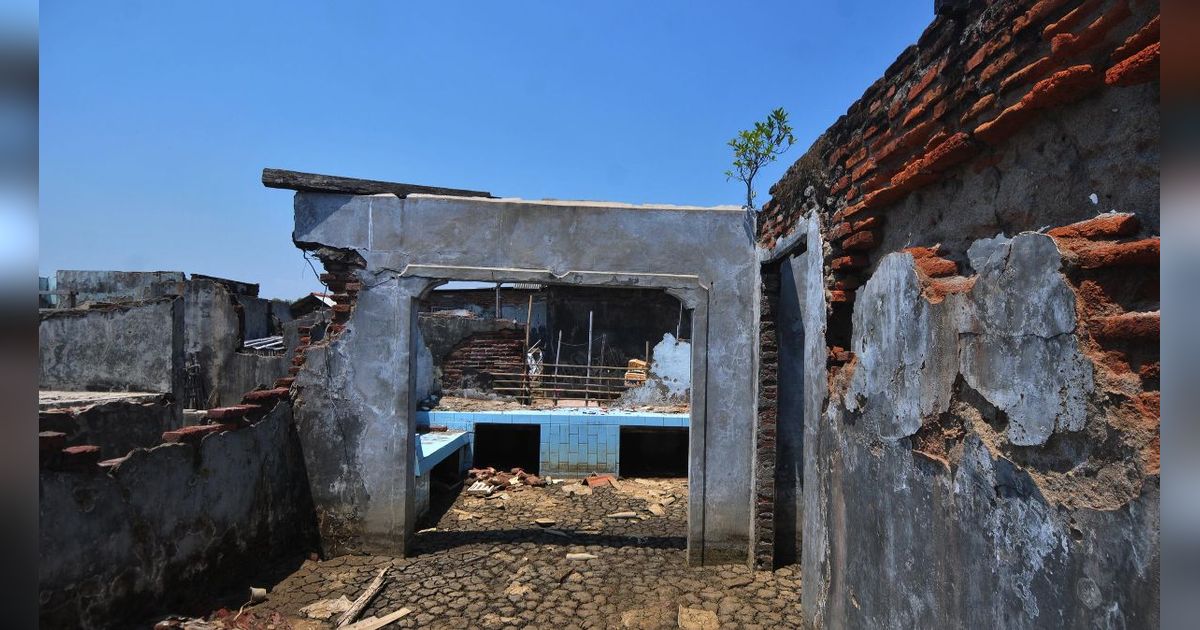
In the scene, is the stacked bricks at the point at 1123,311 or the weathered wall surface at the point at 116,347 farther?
the weathered wall surface at the point at 116,347

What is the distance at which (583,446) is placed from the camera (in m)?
8.61

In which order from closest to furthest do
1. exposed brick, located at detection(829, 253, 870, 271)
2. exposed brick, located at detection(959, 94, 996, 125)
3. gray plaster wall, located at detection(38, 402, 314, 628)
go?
1. exposed brick, located at detection(959, 94, 996, 125)
2. exposed brick, located at detection(829, 253, 870, 271)
3. gray plaster wall, located at detection(38, 402, 314, 628)

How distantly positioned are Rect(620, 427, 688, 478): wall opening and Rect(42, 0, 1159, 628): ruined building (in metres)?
3.87

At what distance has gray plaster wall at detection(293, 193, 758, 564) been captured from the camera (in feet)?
17.4

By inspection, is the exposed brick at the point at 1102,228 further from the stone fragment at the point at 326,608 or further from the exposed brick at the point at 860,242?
the stone fragment at the point at 326,608

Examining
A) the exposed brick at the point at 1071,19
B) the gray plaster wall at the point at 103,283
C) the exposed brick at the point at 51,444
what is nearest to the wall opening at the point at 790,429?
the exposed brick at the point at 1071,19

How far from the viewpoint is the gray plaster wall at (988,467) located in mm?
1494

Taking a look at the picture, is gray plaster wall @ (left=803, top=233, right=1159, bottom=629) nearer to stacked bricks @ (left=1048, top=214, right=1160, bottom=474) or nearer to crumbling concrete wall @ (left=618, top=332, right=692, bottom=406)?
stacked bricks @ (left=1048, top=214, right=1160, bottom=474)

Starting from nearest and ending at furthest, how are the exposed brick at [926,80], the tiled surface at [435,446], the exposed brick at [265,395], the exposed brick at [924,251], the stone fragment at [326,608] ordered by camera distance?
the exposed brick at [926,80]
the exposed brick at [924,251]
the stone fragment at [326,608]
the exposed brick at [265,395]
the tiled surface at [435,446]

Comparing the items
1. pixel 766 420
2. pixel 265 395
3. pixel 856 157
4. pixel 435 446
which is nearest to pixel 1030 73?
pixel 856 157

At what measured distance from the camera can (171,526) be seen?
3963 mm

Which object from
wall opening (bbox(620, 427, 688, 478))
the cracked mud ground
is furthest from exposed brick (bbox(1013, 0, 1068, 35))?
wall opening (bbox(620, 427, 688, 478))

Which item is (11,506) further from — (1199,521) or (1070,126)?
(1070,126)

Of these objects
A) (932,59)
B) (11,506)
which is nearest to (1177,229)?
(11,506)
